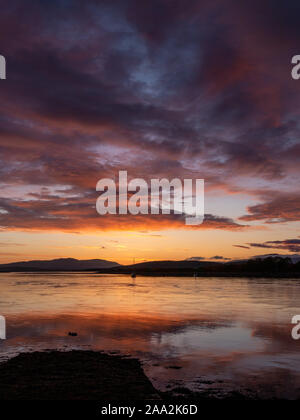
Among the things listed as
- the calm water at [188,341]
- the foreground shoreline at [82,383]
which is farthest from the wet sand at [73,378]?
the calm water at [188,341]

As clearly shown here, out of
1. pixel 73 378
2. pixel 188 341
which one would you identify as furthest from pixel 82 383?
pixel 188 341

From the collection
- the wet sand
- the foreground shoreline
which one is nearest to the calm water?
the foreground shoreline

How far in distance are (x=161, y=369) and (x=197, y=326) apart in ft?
55.1

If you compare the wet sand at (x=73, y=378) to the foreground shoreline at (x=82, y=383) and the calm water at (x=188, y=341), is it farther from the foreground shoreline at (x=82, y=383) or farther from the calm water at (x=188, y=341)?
the calm water at (x=188, y=341)

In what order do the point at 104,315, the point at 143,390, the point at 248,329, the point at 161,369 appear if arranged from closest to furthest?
the point at 143,390 → the point at 161,369 → the point at 248,329 → the point at 104,315

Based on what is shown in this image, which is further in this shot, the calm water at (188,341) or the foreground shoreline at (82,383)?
the calm water at (188,341)

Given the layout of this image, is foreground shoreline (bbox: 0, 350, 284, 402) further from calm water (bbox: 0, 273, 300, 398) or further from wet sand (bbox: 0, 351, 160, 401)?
calm water (bbox: 0, 273, 300, 398)

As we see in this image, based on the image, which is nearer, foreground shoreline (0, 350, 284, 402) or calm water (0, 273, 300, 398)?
foreground shoreline (0, 350, 284, 402)

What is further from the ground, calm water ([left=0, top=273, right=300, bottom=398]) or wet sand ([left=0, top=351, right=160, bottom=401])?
wet sand ([left=0, top=351, right=160, bottom=401])

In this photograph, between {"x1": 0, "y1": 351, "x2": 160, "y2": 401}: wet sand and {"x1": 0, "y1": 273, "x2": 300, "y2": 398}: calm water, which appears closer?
{"x1": 0, "y1": 351, "x2": 160, "y2": 401}: wet sand

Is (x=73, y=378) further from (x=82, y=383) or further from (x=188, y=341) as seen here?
(x=188, y=341)

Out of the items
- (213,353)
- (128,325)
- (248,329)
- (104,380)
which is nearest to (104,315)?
(128,325)
